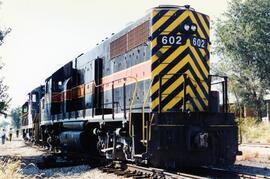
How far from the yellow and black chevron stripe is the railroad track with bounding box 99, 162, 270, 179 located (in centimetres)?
155

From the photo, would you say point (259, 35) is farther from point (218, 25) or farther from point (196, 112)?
point (196, 112)

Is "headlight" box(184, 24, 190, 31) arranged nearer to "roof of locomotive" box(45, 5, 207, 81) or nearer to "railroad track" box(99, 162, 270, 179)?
"roof of locomotive" box(45, 5, 207, 81)

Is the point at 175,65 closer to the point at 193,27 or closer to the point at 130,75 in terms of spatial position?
the point at 193,27

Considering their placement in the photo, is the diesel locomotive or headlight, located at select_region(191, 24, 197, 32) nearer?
the diesel locomotive

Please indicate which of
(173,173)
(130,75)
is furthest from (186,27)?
(173,173)

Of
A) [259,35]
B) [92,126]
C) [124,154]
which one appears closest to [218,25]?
[259,35]

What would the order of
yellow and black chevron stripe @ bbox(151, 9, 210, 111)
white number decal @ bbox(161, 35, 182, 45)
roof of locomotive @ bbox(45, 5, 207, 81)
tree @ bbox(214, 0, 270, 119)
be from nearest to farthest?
yellow and black chevron stripe @ bbox(151, 9, 210, 111), white number decal @ bbox(161, 35, 182, 45), roof of locomotive @ bbox(45, 5, 207, 81), tree @ bbox(214, 0, 270, 119)

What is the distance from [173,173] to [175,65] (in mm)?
2691

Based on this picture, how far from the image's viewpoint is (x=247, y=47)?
3259 centimetres

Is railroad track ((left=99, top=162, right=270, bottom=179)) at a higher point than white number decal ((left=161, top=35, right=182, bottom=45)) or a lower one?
lower

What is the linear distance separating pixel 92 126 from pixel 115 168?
239 centimetres

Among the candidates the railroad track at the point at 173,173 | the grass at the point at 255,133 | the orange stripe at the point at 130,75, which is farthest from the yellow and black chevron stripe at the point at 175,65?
the grass at the point at 255,133

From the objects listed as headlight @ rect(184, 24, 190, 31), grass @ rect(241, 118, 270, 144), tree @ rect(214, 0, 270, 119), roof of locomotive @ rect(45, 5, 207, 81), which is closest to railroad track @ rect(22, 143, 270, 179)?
headlight @ rect(184, 24, 190, 31)

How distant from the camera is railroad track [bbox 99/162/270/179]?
28.2ft
